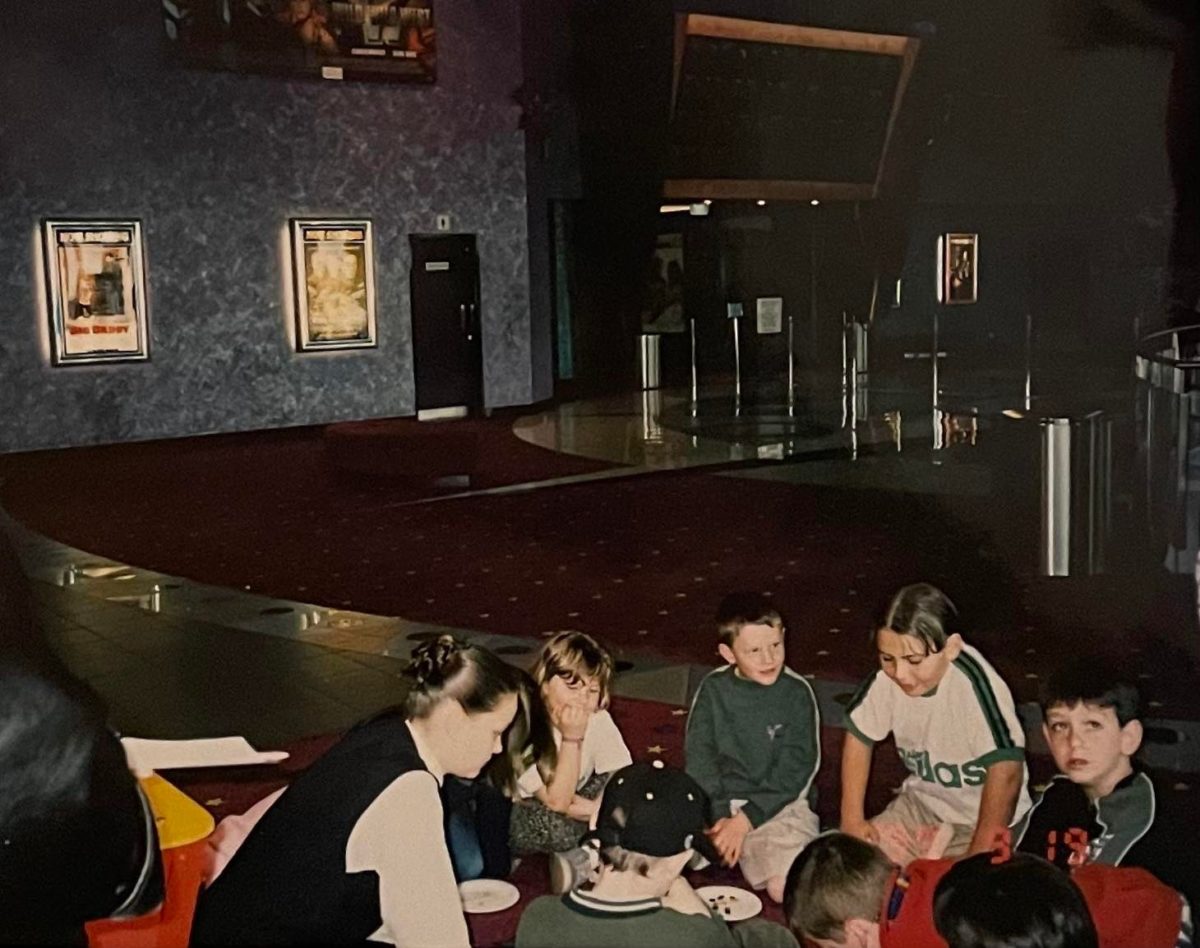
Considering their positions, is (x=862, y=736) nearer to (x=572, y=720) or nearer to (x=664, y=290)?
(x=572, y=720)

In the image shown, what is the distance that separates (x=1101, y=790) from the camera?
2.69 m

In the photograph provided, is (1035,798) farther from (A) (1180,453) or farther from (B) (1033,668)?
(A) (1180,453)

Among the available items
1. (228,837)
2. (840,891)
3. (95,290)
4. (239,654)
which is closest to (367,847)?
(228,837)

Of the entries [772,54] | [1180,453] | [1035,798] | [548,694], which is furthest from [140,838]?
→ [772,54]

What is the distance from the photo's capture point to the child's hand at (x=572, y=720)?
2.93 meters

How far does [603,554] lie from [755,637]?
136 inches

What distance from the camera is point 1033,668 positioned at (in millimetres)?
4422

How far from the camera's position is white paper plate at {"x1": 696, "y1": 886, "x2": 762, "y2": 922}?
2848 mm

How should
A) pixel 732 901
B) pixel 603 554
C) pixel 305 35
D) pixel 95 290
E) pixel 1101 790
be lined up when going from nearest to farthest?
1. pixel 1101 790
2. pixel 732 901
3. pixel 305 35
4. pixel 603 554
5. pixel 95 290

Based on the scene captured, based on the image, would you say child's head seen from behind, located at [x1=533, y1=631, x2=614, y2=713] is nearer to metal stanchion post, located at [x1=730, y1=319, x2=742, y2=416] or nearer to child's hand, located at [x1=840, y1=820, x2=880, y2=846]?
child's hand, located at [x1=840, y1=820, x2=880, y2=846]

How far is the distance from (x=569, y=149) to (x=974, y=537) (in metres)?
6.71

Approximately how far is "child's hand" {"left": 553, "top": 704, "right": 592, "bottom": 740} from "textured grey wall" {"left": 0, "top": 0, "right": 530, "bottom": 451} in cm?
450

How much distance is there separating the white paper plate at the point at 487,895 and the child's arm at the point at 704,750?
0.44m

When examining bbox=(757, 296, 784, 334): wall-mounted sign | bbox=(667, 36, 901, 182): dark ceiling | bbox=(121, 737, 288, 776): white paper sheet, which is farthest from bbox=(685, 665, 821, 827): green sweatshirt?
bbox=(757, 296, 784, 334): wall-mounted sign
